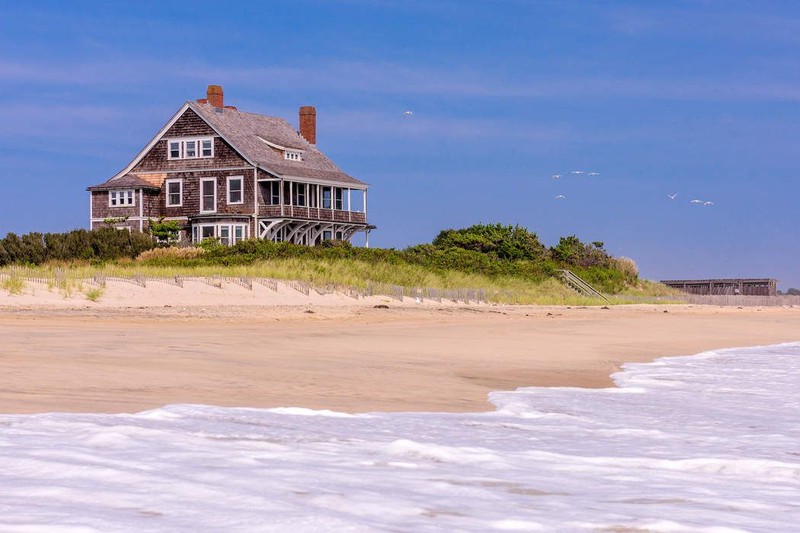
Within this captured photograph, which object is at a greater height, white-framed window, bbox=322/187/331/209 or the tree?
white-framed window, bbox=322/187/331/209

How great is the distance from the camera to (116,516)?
3645mm

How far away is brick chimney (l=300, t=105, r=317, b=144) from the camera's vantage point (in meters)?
63.9

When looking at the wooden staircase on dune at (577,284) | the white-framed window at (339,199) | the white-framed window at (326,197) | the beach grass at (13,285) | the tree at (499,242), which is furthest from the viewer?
the white-framed window at (339,199)

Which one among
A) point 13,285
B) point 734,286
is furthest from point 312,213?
point 13,285

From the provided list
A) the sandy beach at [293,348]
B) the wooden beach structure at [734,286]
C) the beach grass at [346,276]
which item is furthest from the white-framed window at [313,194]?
the sandy beach at [293,348]

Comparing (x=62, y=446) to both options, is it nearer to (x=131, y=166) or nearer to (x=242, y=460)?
(x=242, y=460)

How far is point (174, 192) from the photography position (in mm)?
56031

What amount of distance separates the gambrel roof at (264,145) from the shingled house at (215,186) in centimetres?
8

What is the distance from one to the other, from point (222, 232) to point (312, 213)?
17.2 ft

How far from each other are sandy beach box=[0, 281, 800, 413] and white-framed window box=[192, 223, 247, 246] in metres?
26.3

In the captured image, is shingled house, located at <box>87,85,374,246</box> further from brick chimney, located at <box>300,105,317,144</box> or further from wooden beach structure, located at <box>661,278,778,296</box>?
wooden beach structure, located at <box>661,278,778,296</box>

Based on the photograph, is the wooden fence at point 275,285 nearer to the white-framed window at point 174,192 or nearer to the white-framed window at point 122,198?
the white-framed window at point 174,192

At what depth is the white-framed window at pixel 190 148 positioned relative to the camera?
181 ft

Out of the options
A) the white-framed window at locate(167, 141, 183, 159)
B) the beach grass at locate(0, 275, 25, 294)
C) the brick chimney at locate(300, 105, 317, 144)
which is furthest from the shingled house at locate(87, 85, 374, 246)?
the beach grass at locate(0, 275, 25, 294)
